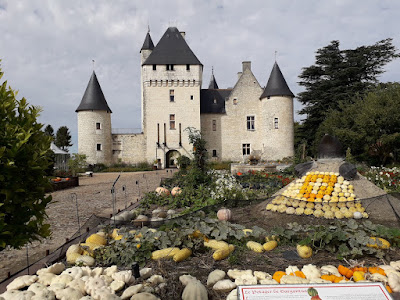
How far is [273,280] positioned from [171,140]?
98.1 feet

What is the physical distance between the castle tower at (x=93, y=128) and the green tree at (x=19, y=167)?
2990cm

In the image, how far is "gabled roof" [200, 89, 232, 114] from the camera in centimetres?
3453

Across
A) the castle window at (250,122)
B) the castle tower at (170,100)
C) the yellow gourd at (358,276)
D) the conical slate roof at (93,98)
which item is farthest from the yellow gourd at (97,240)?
the castle window at (250,122)

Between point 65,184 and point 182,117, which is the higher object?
point 182,117

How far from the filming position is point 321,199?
21.4ft

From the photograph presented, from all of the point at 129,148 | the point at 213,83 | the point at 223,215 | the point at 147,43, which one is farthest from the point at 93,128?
the point at 223,215

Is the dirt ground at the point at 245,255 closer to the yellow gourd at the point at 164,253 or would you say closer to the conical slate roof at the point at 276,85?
the yellow gourd at the point at 164,253

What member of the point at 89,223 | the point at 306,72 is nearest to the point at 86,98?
the point at 306,72

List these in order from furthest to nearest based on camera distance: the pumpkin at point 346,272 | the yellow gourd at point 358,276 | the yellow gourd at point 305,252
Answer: the yellow gourd at point 305,252 → the pumpkin at point 346,272 → the yellow gourd at point 358,276

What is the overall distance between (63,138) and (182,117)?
24972 mm

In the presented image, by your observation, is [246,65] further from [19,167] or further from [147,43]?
[19,167]

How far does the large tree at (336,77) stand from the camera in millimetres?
30859

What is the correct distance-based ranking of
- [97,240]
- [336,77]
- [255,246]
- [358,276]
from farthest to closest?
[336,77]
[97,240]
[255,246]
[358,276]

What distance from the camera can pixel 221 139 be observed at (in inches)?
1348
